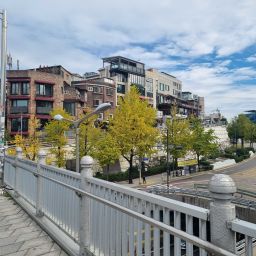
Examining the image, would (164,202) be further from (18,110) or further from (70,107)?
(70,107)

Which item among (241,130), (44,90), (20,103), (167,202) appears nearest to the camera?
(167,202)

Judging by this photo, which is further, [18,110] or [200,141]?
[18,110]

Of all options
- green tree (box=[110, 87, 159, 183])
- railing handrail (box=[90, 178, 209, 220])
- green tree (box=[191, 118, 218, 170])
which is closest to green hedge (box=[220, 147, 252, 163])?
green tree (box=[191, 118, 218, 170])

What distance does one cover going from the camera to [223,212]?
212cm

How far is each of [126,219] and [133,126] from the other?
30141mm

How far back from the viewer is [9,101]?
47.9 meters

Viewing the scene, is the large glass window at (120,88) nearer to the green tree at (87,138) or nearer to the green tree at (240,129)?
the green tree at (87,138)

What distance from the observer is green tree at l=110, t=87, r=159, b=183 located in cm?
3319

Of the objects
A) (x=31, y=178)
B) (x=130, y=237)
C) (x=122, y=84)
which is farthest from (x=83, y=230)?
(x=122, y=84)

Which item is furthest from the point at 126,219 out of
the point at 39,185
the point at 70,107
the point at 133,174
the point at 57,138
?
the point at 70,107

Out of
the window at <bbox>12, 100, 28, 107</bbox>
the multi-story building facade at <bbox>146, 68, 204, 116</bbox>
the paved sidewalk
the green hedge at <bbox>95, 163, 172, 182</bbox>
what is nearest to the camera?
the paved sidewalk

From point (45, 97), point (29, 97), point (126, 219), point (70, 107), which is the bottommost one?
point (126, 219)

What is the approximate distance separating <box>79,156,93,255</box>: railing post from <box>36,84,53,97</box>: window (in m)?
47.3

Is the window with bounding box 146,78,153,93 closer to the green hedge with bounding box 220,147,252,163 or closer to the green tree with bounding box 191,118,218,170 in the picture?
the green hedge with bounding box 220,147,252,163
